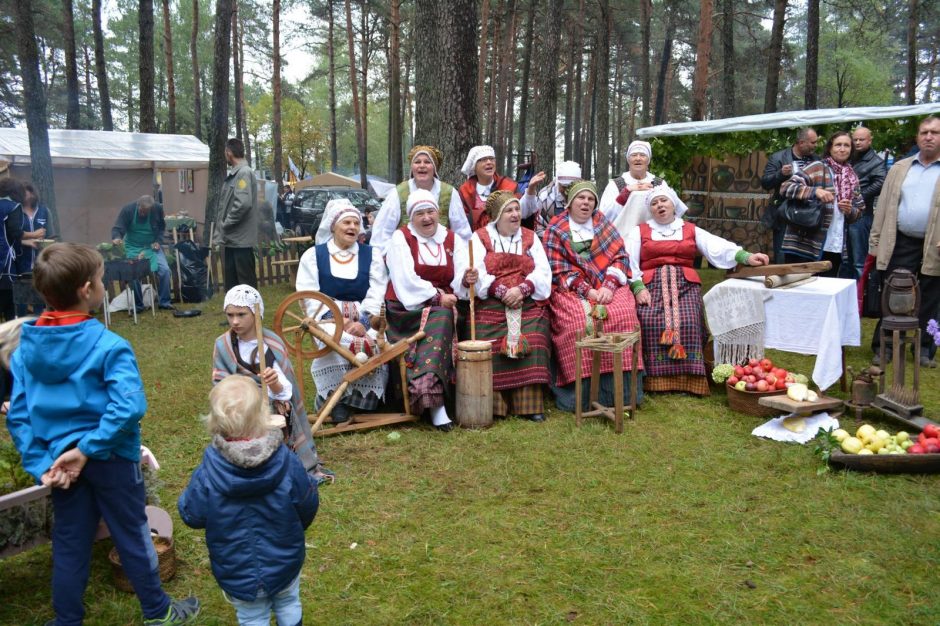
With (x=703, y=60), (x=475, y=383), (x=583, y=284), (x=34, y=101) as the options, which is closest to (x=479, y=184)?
(x=583, y=284)

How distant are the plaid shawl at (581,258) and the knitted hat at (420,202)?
1.14m

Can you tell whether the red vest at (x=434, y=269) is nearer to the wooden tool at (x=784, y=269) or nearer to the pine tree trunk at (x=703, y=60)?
the wooden tool at (x=784, y=269)

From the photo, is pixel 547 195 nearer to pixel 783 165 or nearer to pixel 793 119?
pixel 783 165

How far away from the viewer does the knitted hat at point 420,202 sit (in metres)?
5.50

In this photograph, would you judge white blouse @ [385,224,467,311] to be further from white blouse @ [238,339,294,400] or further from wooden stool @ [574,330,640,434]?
white blouse @ [238,339,294,400]

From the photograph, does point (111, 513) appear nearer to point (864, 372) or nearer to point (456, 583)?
point (456, 583)

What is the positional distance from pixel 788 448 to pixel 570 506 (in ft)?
5.72

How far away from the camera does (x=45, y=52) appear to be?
3453cm

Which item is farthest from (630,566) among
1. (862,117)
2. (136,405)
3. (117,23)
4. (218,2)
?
(117,23)

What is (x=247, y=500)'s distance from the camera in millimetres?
2357

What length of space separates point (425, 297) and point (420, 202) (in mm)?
709

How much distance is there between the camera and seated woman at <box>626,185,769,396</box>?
606 centimetres

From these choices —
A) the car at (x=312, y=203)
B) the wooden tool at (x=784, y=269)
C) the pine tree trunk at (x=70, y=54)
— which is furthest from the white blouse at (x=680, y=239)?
the pine tree trunk at (x=70, y=54)

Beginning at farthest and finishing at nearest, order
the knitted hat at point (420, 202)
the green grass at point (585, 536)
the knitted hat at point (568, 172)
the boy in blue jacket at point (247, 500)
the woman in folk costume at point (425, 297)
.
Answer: the knitted hat at point (568, 172) → the knitted hat at point (420, 202) → the woman in folk costume at point (425, 297) → the green grass at point (585, 536) → the boy in blue jacket at point (247, 500)
